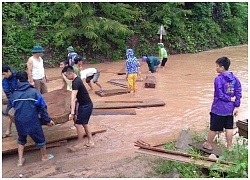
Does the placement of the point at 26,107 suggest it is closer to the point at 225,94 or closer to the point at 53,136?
the point at 53,136

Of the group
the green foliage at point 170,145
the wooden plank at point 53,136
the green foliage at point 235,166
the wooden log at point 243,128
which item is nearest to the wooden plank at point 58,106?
the wooden plank at point 53,136

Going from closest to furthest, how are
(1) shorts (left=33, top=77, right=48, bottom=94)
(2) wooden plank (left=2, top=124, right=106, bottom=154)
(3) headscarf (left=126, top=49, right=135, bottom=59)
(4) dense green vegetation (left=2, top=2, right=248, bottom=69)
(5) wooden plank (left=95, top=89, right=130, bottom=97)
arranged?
(2) wooden plank (left=2, top=124, right=106, bottom=154), (1) shorts (left=33, top=77, right=48, bottom=94), (3) headscarf (left=126, top=49, right=135, bottom=59), (5) wooden plank (left=95, top=89, right=130, bottom=97), (4) dense green vegetation (left=2, top=2, right=248, bottom=69)

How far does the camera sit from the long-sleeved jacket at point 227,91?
5387 mm

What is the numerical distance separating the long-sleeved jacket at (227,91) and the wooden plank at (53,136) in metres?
2.87

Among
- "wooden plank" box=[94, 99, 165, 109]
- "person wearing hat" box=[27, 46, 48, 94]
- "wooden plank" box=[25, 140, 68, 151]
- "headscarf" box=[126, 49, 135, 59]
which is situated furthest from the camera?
"headscarf" box=[126, 49, 135, 59]

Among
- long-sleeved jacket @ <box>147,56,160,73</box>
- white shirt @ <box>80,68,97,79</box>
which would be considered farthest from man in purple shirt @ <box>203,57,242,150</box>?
long-sleeved jacket @ <box>147,56,160,73</box>

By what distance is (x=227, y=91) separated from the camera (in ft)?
17.7

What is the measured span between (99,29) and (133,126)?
10696mm

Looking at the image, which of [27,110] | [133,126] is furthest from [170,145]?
[27,110]

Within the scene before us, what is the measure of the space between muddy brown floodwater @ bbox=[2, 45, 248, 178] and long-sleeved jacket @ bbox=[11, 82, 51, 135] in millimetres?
743

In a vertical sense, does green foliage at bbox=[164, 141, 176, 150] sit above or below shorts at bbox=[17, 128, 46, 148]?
below

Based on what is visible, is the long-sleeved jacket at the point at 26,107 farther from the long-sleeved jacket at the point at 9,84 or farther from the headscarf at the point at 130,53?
the headscarf at the point at 130,53

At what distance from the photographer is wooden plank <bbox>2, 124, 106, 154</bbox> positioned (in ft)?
19.9

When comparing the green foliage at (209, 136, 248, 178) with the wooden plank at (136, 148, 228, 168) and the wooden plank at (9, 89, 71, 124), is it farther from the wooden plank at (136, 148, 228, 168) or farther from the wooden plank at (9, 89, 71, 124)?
the wooden plank at (9, 89, 71, 124)
